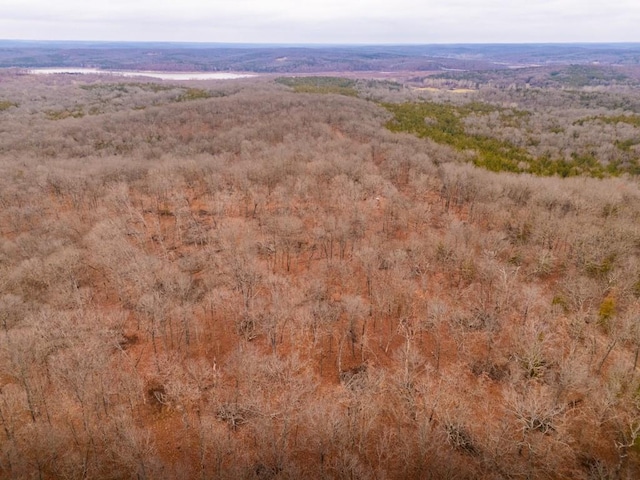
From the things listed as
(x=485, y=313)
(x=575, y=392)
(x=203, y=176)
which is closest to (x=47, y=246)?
(x=203, y=176)

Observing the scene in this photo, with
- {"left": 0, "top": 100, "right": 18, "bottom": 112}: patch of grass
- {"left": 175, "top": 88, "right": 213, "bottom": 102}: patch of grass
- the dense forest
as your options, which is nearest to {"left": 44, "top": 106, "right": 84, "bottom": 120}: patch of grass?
{"left": 0, "top": 100, "right": 18, "bottom": 112}: patch of grass

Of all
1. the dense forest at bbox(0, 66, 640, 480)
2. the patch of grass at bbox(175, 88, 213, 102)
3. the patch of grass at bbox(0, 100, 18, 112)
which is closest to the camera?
the dense forest at bbox(0, 66, 640, 480)

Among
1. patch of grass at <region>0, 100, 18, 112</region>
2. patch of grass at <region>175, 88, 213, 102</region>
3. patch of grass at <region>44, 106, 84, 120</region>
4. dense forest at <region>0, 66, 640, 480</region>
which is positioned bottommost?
dense forest at <region>0, 66, 640, 480</region>

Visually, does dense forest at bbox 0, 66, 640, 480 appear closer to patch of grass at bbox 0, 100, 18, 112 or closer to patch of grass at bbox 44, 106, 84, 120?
patch of grass at bbox 44, 106, 84, 120

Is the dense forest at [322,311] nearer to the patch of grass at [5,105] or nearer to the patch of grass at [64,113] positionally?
the patch of grass at [64,113]

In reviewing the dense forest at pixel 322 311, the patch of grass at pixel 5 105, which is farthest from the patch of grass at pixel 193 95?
the dense forest at pixel 322 311

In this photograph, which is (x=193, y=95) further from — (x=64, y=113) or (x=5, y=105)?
(x=5, y=105)

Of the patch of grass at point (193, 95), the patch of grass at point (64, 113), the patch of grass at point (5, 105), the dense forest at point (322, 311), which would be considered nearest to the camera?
the dense forest at point (322, 311)

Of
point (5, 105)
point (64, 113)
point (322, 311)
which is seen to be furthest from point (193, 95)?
point (322, 311)
